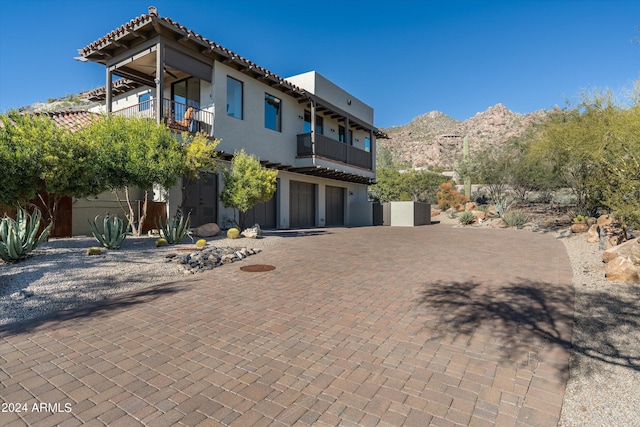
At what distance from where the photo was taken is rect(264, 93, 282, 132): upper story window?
1669cm

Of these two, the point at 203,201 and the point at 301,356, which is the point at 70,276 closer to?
the point at 301,356

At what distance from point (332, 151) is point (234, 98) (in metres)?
→ 6.38

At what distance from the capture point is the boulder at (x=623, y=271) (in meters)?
5.71

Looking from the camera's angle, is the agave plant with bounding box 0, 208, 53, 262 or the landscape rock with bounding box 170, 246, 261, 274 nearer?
the agave plant with bounding box 0, 208, 53, 262

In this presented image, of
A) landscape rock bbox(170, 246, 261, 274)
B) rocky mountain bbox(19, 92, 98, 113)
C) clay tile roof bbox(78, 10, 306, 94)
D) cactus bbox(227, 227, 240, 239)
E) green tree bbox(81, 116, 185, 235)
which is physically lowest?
landscape rock bbox(170, 246, 261, 274)

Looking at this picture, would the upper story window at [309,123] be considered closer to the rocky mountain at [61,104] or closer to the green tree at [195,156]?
the green tree at [195,156]

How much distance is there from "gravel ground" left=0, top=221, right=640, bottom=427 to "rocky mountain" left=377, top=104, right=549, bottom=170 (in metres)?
59.6

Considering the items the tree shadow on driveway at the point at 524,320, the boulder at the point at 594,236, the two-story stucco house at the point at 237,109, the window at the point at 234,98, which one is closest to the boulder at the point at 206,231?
the two-story stucco house at the point at 237,109

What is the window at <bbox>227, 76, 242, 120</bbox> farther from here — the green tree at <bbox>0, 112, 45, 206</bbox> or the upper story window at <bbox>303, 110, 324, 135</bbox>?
the green tree at <bbox>0, 112, 45, 206</bbox>

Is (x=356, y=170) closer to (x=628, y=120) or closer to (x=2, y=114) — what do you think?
(x=628, y=120)

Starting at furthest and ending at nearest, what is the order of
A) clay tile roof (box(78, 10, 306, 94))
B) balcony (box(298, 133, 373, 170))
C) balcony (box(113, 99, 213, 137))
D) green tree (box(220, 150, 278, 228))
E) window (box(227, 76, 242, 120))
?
balcony (box(298, 133, 373, 170)) < window (box(227, 76, 242, 120)) < balcony (box(113, 99, 213, 137)) < green tree (box(220, 150, 278, 228)) < clay tile roof (box(78, 10, 306, 94))

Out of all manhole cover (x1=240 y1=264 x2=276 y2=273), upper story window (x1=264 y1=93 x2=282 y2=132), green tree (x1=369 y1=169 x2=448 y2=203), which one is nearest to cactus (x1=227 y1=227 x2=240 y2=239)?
manhole cover (x1=240 y1=264 x2=276 y2=273)

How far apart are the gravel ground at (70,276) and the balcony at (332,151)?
10.5m

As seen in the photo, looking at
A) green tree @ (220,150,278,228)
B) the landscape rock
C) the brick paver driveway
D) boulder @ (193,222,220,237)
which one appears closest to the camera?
the brick paver driveway
